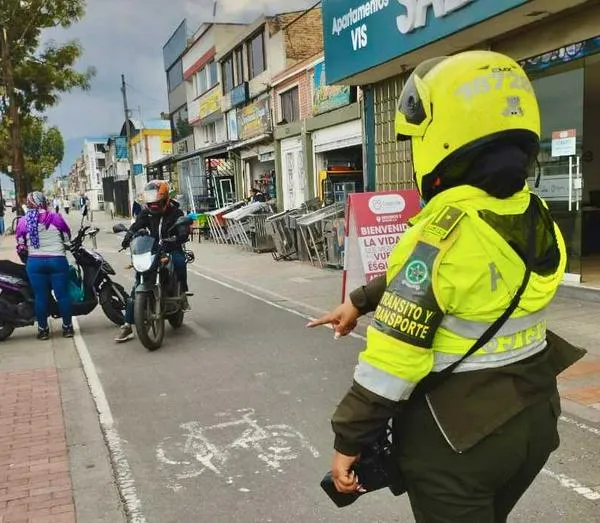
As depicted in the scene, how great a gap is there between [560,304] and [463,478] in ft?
23.3

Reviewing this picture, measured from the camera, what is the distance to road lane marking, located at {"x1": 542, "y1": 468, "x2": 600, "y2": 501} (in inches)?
129

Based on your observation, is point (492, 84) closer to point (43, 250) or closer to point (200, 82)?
point (43, 250)

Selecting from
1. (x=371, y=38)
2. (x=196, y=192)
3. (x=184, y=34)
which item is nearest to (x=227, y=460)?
(x=371, y=38)

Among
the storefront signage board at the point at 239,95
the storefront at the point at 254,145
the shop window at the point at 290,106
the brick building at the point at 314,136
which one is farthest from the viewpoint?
the storefront signage board at the point at 239,95

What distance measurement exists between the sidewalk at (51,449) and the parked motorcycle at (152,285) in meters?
0.79

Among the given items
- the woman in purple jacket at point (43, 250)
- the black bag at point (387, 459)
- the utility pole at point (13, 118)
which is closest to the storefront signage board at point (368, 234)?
the woman in purple jacket at point (43, 250)

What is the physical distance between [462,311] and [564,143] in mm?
7714

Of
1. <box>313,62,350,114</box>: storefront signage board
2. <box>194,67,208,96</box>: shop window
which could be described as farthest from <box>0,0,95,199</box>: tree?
<box>313,62,350,114</box>: storefront signage board

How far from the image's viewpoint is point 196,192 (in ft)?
93.9

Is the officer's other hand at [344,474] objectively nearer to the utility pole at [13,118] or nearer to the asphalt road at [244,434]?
the asphalt road at [244,434]

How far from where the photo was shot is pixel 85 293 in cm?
767

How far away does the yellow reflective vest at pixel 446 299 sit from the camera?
57.4 inches

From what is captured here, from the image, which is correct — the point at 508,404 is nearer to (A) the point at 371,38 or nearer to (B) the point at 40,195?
(B) the point at 40,195

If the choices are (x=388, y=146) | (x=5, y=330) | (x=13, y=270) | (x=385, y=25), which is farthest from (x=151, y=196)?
(x=388, y=146)
